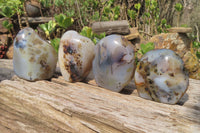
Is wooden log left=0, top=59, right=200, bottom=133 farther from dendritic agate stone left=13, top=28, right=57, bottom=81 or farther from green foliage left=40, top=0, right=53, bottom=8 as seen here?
green foliage left=40, top=0, right=53, bottom=8

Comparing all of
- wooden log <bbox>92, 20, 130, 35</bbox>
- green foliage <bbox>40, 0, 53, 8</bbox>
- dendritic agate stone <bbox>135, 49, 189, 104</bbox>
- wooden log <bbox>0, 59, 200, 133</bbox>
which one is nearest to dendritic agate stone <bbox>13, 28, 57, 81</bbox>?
wooden log <bbox>0, 59, 200, 133</bbox>

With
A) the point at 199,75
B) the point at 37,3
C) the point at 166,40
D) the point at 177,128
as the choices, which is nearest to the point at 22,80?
the point at 177,128

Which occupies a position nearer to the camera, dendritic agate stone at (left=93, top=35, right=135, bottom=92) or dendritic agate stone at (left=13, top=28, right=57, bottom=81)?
dendritic agate stone at (left=93, top=35, right=135, bottom=92)

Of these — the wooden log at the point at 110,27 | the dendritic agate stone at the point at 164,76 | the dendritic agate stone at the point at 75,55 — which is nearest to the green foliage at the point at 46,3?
the wooden log at the point at 110,27

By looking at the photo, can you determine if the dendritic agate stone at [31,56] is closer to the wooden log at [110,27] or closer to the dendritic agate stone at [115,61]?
the dendritic agate stone at [115,61]

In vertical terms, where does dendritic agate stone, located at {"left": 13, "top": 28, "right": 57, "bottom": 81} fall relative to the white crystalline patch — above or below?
above


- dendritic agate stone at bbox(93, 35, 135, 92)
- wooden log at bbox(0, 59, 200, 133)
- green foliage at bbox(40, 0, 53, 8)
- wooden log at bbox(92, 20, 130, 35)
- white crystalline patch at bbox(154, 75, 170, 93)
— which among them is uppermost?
green foliage at bbox(40, 0, 53, 8)

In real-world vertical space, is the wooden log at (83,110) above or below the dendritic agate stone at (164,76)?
below
